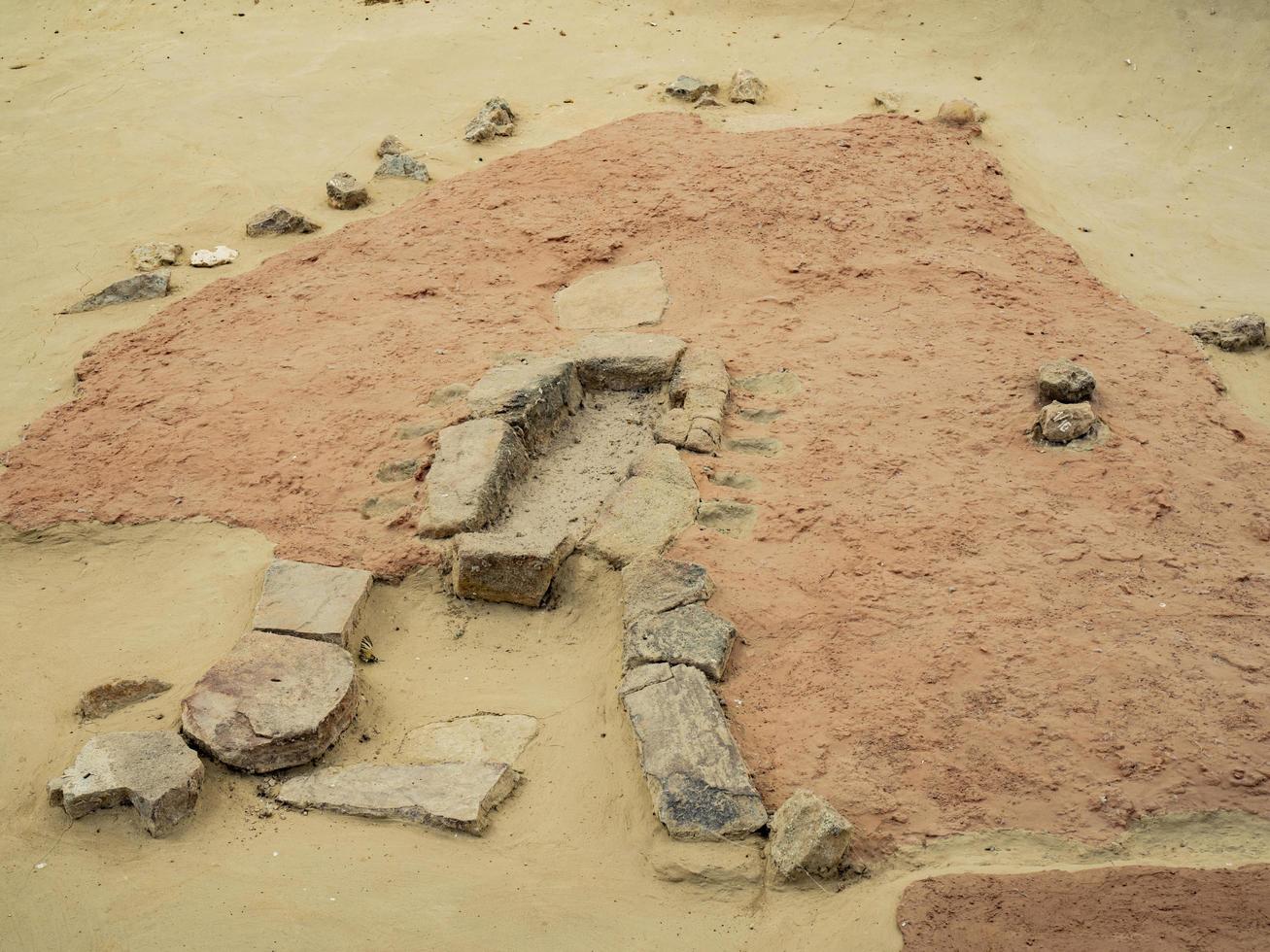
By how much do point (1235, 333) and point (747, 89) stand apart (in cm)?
400

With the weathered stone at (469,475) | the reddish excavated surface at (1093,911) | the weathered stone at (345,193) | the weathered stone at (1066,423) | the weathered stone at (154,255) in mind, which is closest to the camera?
the reddish excavated surface at (1093,911)

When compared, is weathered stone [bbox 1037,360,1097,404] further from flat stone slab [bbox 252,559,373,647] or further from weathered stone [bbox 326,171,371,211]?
weathered stone [bbox 326,171,371,211]

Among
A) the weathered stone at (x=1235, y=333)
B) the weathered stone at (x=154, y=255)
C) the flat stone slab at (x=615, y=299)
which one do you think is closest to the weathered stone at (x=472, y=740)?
the flat stone slab at (x=615, y=299)

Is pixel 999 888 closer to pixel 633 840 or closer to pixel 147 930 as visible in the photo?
pixel 633 840

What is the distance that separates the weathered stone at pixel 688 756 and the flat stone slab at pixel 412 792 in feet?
1.59

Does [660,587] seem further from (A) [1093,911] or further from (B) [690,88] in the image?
(B) [690,88]

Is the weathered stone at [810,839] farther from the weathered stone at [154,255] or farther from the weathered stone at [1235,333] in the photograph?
the weathered stone at [154,255]

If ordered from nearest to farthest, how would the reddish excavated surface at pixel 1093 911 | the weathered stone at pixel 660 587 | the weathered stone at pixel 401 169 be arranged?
1. the reddish excavated surface at pixel 1093 911
2. the weathered stone at pixel 660 587
3. the weathered stone at pixel 401 169

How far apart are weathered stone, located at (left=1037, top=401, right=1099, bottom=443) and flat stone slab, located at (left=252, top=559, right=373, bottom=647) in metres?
2.84

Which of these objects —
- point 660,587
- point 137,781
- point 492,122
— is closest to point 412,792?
point 137,781

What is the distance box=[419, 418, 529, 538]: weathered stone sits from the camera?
Answer: 4668 mm

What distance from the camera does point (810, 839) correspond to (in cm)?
328

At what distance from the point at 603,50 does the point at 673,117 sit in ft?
6.55

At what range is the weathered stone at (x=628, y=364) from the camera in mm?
5535
